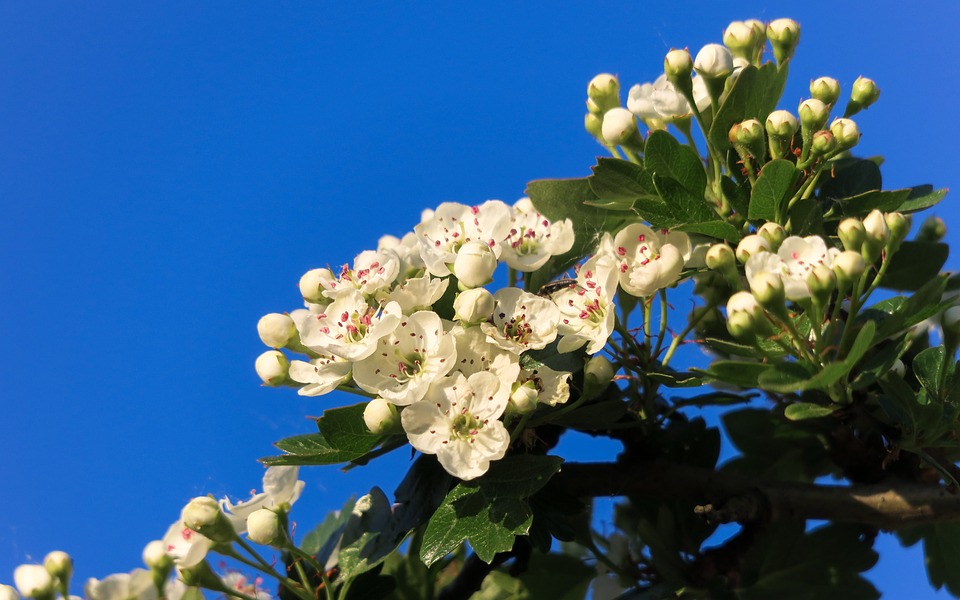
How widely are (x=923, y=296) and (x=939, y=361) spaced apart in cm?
15

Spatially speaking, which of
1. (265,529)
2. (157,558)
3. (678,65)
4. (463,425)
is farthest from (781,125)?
(157,558)

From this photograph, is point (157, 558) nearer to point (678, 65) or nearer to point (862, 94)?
point (678, 65)

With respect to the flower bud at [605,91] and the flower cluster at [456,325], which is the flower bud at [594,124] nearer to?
the flower bud at [605,91]

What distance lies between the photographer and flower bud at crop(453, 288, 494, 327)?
3.37 feet

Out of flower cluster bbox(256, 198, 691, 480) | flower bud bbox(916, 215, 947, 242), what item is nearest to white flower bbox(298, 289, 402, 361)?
flower cluster bbox(256, 198, 691, 480)

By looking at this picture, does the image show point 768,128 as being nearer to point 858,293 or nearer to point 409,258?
point 858,293

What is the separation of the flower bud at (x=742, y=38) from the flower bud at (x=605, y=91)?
0.15m

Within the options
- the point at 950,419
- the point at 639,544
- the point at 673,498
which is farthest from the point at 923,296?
the point at 639,544

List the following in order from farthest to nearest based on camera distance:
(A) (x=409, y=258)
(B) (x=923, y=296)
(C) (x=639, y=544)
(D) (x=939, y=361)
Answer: (C) (x=639, y=544) < (A) (x=409, y=258) < (D) (x=939, y=361) < (B) (x=923, y=296)

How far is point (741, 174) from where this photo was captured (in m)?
1.17

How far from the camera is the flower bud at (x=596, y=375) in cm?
107

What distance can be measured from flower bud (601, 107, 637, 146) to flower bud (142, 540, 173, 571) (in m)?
0.73

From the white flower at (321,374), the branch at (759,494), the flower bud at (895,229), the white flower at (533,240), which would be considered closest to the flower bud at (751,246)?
the flower bud at (895,229)

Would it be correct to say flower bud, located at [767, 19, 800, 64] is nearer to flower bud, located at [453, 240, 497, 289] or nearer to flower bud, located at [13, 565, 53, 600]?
flower bud, located at [453, 240, 497, 289]
